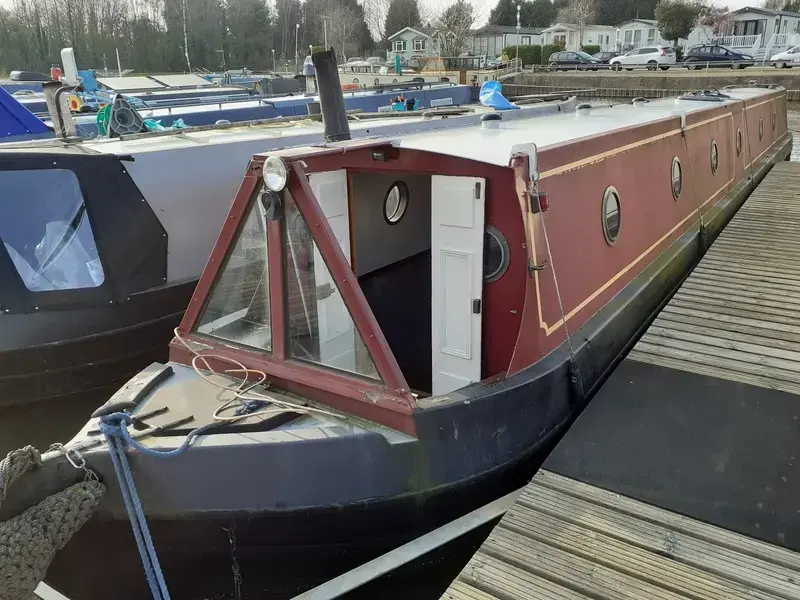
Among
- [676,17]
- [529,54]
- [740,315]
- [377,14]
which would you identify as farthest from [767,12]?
[740,315]

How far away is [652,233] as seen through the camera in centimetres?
576

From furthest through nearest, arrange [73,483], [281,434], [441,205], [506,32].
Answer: [506,32], [441,205], [281,434], [73,483]

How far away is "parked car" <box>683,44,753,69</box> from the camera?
33.6 m

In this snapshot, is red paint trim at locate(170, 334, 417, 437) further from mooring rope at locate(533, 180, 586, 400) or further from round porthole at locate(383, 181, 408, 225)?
round porthole at locate(383, 181, 408, 225)

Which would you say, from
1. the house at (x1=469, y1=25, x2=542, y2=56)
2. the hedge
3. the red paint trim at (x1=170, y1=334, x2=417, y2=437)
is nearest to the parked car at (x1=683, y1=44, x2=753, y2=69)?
the hedge

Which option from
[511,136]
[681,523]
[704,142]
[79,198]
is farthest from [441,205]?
[704,142]

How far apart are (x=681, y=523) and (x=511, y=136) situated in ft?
9.98

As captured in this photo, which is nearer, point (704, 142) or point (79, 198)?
point (79, 198)

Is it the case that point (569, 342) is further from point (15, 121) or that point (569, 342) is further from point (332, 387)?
point (15, 121)

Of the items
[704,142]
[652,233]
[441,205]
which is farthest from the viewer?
[704,142]

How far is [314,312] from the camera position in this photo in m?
3.51

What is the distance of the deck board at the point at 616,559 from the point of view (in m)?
2.58

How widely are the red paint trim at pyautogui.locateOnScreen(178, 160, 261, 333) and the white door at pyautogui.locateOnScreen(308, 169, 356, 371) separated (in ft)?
1.38

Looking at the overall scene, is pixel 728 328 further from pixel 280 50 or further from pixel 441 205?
pixel 280 50
